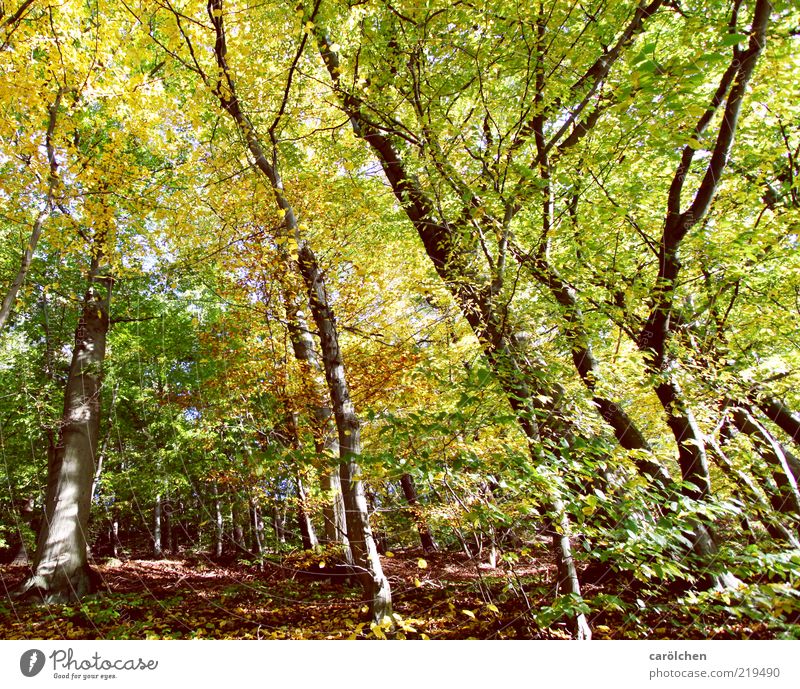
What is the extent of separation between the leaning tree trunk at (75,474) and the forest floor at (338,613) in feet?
0.96

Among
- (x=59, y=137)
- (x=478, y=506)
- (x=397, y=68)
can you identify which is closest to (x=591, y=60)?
(x=397, y=68)

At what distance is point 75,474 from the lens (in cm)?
514

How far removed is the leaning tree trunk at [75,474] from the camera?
463cm

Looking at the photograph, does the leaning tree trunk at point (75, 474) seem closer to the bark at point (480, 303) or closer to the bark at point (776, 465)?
the bark at point (480, 303)

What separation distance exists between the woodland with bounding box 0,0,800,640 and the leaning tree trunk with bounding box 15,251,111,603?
1.2 inches

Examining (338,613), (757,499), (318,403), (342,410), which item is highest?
(318,403)

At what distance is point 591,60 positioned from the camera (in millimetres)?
2801

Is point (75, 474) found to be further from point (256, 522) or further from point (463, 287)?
point (463, 287)

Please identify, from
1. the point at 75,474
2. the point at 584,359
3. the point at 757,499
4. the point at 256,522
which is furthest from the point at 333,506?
the point at 256,522

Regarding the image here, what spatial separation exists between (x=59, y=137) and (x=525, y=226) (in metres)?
4.37

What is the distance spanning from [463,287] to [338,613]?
3074 mm

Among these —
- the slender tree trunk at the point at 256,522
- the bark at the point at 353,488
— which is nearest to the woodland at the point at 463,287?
the bark at the point at 353,488

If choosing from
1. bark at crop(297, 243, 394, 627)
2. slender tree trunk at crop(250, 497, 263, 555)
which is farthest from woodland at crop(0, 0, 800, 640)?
slender tree trunk at crop(250, 497, 263, 555)

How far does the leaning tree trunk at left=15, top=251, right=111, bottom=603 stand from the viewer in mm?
4629
